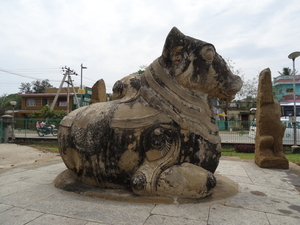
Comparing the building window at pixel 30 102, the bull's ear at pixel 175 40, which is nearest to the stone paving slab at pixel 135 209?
the bull's ear at pixel 175 40

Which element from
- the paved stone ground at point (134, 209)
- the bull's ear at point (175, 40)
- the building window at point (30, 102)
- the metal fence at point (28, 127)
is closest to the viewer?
the paved stone ground at point (134, 209)

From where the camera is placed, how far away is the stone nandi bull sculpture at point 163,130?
2.73 m

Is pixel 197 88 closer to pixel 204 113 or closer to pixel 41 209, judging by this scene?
pixel 204 113

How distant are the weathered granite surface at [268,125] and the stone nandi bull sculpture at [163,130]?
3.54 meters

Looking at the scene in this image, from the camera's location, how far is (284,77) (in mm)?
30531

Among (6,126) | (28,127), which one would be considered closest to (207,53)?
(6,126)

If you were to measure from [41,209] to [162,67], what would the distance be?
7.23ft

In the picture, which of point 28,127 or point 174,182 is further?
point 28,127

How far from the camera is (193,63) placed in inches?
118

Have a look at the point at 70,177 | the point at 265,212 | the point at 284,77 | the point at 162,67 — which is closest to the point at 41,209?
the point at 70,177

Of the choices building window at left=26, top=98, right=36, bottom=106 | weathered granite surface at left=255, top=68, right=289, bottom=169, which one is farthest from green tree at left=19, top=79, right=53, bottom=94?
weathered granite surface at left=255, top=68, right=289, bottom=169

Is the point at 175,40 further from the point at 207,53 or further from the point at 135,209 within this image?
the point at 135,209

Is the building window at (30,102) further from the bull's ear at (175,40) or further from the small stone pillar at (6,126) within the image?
the bull's ear at (175,40)

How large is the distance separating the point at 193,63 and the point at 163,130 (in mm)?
967
